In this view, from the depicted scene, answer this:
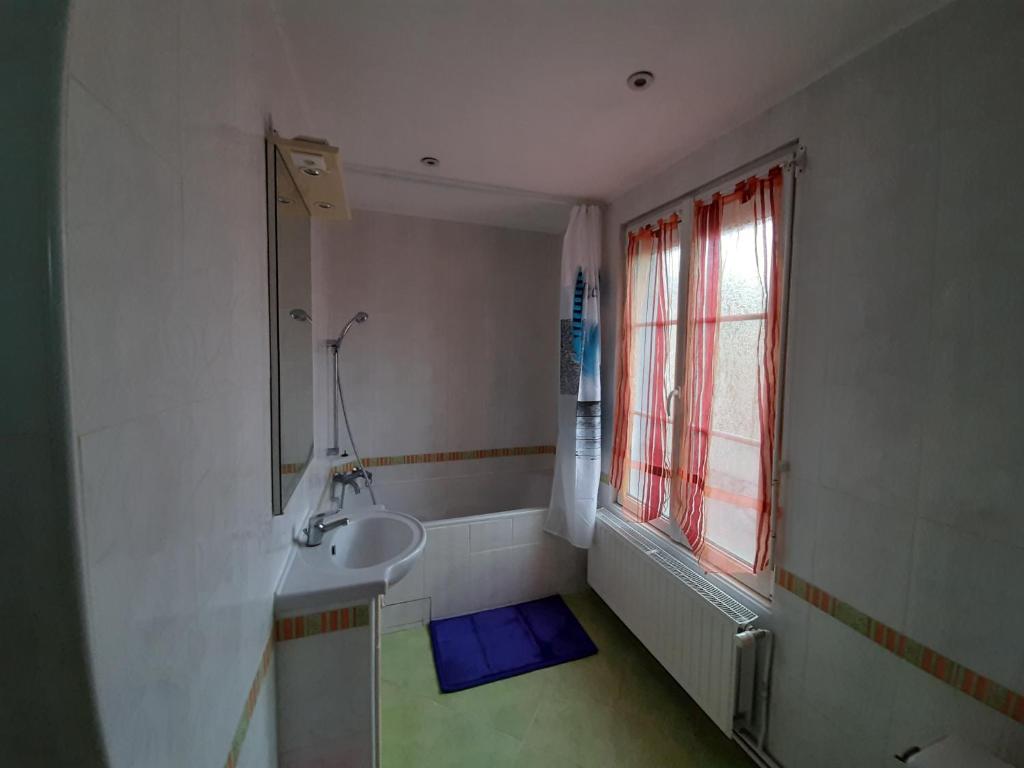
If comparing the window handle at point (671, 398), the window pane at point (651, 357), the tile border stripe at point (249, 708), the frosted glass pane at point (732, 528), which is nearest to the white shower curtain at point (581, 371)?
the window pane at point (651, 357)

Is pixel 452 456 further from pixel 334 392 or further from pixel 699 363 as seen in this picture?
pixel 699 363

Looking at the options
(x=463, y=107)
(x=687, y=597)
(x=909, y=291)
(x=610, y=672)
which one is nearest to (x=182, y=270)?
(x=463, y=107)

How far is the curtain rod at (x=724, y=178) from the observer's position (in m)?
1.35

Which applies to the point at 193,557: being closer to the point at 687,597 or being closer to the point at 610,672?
the point at 687,597

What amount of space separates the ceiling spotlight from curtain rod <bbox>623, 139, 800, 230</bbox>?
1.64 feet

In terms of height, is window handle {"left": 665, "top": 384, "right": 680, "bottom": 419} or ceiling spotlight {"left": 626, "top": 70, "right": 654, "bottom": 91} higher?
ceiling spotlight {"left": 626, "top": 70, "right": 654, "bottom": 91}

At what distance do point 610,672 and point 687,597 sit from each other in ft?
2.18

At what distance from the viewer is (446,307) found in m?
2.77

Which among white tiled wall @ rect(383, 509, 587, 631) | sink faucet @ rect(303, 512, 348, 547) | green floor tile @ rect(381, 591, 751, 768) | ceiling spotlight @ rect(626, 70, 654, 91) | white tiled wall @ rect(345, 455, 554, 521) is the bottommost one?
green floor tile @ rect(381, 591, 751, 768)

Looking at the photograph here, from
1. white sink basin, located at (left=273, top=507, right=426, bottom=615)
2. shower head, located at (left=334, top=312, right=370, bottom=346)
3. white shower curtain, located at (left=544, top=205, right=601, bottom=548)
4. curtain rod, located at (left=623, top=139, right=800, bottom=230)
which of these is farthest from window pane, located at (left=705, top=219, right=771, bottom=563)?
shower head, located at (left=334, top=312, right=370, bottom=346)

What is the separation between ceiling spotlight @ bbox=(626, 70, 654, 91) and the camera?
4.14 feet

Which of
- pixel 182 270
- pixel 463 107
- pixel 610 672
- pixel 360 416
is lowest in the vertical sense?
pixel 610 672

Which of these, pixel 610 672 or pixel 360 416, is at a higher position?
pixel 360 416

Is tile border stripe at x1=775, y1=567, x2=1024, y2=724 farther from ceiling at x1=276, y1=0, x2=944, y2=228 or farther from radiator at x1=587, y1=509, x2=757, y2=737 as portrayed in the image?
ceiling at x1=276, y1=0, x2=944, y2=228
